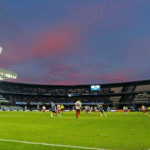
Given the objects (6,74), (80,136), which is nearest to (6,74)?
(6,74)

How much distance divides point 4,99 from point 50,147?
8799 centimetres

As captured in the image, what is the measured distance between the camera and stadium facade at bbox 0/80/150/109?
85.4 meters

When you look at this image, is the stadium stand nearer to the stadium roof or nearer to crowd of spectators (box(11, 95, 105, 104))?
crowd of spectators (box(11, 95, 105, 104))

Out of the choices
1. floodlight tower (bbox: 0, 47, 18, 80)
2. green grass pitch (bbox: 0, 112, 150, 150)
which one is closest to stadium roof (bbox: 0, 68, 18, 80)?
floodlight tower (bbox: 0, 47, 18, 80)

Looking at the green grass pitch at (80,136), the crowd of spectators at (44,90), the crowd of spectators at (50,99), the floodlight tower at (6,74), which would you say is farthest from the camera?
the crowd of spectators at (50,99)

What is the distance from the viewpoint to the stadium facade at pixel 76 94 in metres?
85.4

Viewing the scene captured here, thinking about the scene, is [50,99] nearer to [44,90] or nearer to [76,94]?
[44,90]

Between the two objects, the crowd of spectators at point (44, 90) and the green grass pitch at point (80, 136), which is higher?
the crowd of spectators at point (44, 90)

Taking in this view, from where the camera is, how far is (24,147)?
5.30m

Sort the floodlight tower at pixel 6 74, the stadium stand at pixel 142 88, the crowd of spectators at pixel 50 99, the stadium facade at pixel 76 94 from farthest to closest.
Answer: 1. the crowd of spectators at pixel 50 99
2. the stadium facade at pixel 76 94
3. the stadium stand at pixel 142 88
4. the floodlight tower at pixel 6 74

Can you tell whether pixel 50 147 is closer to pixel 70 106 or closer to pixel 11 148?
pixel 11 148

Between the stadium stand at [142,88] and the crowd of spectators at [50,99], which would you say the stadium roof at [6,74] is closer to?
the crowd of spectators at [50,99]

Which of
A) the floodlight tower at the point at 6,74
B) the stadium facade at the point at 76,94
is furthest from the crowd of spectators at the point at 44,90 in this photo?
the floodlight tower at the point at 6,74

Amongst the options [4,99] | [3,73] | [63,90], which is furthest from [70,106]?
[3,73]
